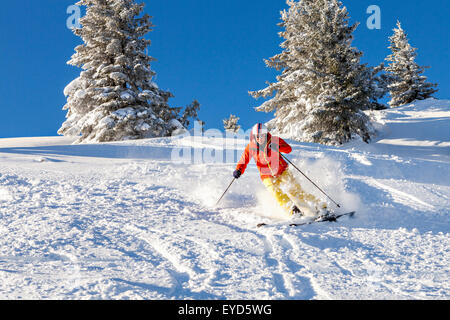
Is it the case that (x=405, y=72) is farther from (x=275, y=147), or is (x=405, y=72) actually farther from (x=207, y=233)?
(x=207, y=233)

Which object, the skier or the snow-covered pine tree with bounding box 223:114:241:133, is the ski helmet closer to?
the skier

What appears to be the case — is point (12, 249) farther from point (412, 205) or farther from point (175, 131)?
point (175, 131)

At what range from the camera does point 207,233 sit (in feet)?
13.9

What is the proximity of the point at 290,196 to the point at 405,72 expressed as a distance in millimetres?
31148

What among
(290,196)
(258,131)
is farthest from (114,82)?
(290,196)

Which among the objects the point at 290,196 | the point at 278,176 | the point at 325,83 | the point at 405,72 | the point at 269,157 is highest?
the point at 405,72

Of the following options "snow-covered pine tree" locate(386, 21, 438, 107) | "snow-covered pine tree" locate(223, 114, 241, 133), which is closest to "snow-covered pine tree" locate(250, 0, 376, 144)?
"snow-covered pine tree" locate(386, 21, 438, 107)

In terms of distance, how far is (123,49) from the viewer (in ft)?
61.1

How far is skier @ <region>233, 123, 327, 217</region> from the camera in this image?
201 inches

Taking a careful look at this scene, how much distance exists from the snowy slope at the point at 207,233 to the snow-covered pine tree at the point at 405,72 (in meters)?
26.1
